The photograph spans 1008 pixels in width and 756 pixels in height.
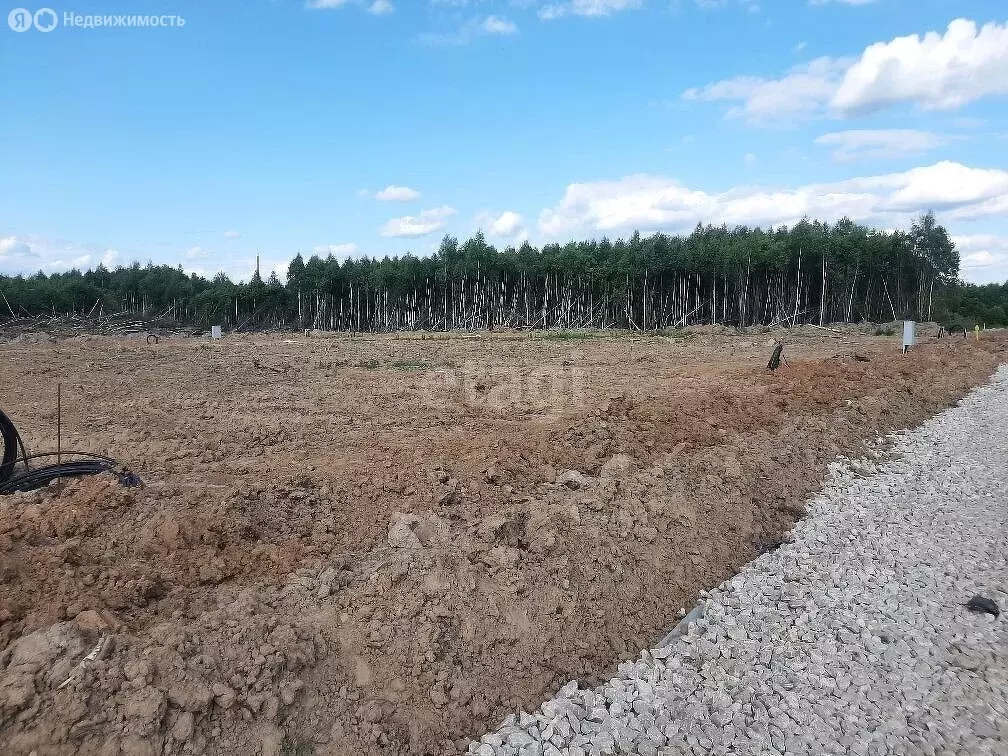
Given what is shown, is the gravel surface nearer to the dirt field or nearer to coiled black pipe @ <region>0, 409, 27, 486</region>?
the dirt field

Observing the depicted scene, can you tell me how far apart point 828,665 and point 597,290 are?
5176cm

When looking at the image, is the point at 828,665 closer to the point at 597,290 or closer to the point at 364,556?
the point at 364,556

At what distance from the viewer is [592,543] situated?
221 inches

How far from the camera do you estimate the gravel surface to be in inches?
143

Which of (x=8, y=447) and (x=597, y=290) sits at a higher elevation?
(x=597, y=290)

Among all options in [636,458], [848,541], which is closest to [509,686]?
[848,541]

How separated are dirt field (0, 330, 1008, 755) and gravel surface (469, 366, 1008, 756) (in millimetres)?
309

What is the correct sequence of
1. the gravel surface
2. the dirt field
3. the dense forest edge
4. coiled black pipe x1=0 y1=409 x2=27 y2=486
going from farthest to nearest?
the dense forest edge
coiled black pipe x1=0 y1=409 x2=27 y2=486
the gravel surface
the dirt field

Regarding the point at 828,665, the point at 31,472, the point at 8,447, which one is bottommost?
the point at 828,665

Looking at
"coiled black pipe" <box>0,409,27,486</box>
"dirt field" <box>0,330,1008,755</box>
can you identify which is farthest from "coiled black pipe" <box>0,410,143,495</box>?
"dirt field" <box>0,330,1008,755</box>

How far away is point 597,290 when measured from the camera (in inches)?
2164

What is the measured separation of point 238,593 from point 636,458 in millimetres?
5509

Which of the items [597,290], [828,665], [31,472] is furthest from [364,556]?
[597,290]

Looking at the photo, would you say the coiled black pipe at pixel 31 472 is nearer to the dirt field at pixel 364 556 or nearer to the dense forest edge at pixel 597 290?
the dirt field at pixel 364 556
